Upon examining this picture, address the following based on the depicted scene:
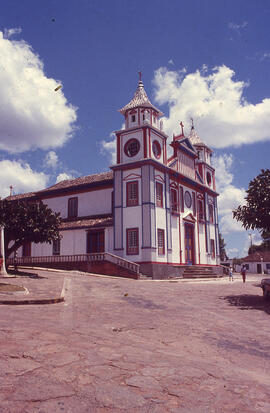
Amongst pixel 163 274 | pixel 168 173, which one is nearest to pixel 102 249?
pixel 163 274

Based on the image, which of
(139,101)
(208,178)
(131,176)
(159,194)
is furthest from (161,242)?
(208,178)

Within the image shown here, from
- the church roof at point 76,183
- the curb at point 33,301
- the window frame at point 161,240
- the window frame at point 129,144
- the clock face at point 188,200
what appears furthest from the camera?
the clock face at point 188,200

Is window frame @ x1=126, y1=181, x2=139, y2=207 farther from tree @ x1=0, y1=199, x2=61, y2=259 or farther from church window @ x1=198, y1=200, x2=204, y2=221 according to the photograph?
church window @ x1=198, y1=200, x2=204, y2=221

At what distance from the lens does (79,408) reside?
3332 mm

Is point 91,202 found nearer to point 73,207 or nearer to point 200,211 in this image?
point 73,207

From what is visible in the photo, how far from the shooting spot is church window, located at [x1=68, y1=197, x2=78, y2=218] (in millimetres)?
35688

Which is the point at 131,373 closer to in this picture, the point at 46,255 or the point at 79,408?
the point at 79,408

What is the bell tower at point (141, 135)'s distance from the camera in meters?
30.5

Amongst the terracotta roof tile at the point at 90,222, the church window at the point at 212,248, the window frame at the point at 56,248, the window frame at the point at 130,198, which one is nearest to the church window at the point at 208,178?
the church window at the point at 212,248

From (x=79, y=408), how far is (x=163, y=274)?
1029 inches

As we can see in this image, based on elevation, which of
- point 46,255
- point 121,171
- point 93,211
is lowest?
point 46,255

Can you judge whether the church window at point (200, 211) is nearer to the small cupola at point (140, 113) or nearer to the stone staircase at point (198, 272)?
the stone staircase at point (198, 272)

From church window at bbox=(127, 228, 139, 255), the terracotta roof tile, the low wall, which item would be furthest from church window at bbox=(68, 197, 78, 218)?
church window at bbox=(127, 228, 139, 255)

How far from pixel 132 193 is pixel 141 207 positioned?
1603 mm
